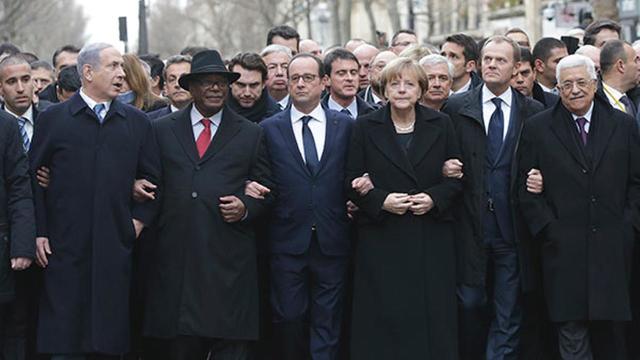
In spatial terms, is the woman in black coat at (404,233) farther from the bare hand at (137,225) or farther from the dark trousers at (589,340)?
the bare hand at (137,225)

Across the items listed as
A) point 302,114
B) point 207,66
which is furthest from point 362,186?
point 207,66

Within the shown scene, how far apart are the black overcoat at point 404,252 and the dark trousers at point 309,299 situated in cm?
27

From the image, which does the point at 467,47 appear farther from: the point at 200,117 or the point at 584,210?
the point at 200,117

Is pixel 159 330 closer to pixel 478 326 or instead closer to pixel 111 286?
pixel 111 286

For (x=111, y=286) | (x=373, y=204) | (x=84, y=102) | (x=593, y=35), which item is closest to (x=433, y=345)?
(x=373, y=204)

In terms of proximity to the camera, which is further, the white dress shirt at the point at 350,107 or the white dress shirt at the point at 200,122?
the white dress shirt at the point at 350,107

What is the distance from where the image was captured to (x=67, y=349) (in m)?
9.35

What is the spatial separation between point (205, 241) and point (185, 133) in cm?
86

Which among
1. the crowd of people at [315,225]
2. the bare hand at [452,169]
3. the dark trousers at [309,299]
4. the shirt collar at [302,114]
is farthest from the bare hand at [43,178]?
the bare hand at [452,169]

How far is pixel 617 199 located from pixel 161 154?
3.49m

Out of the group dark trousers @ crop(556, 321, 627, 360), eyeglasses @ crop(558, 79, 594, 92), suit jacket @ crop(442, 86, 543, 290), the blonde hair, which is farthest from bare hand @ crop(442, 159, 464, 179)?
dark trousers @ crop(556, 321, 627, 360)

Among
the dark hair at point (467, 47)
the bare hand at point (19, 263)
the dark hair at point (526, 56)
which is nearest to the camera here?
the bare hand at point (19, 263)

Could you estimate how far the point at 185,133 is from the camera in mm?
9719

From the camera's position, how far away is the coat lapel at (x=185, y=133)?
9.62 m
